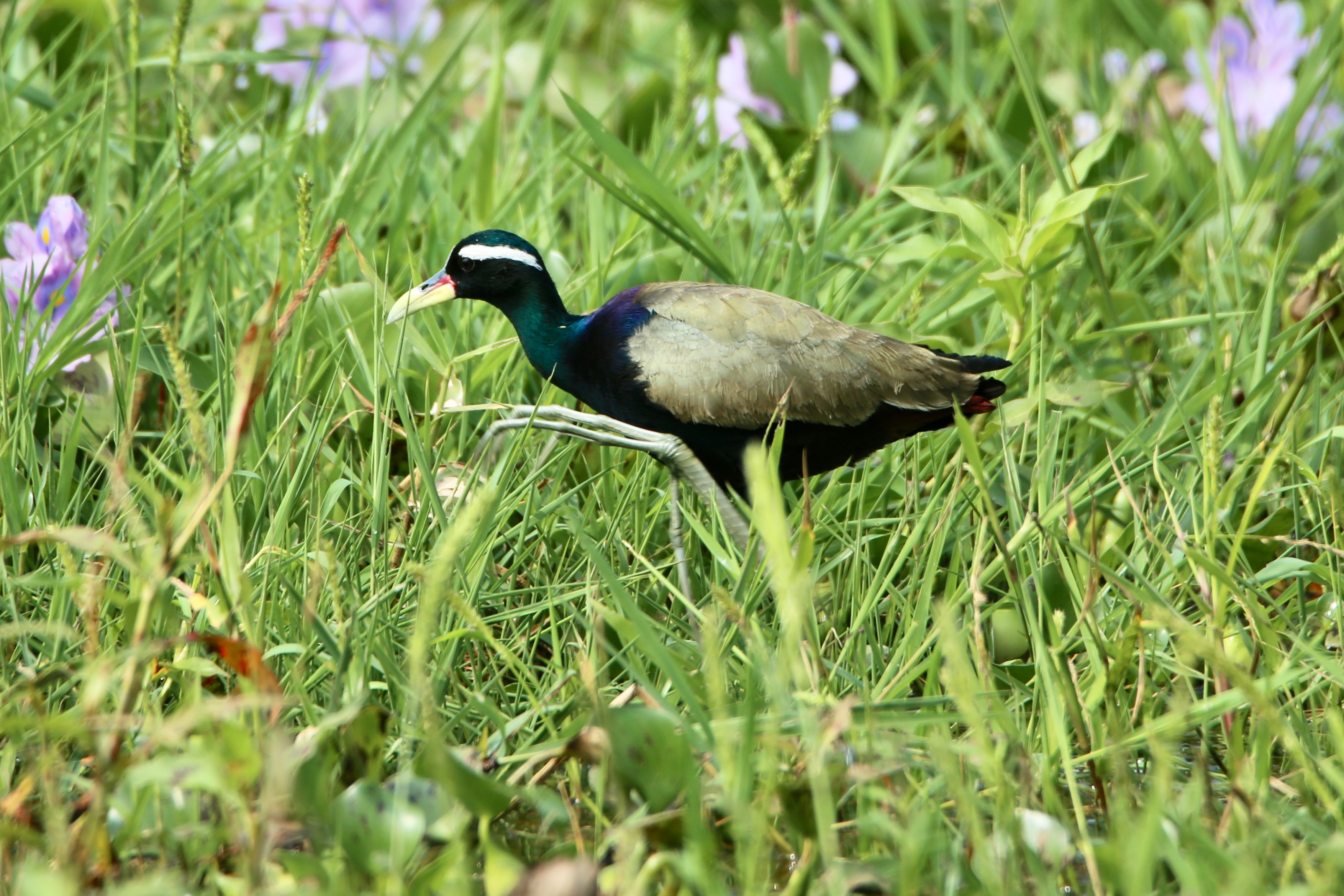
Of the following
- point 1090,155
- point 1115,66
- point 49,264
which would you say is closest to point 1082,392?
point 1090,155

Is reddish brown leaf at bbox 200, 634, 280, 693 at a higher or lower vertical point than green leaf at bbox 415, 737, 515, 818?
higher

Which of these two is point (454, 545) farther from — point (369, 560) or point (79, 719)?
point (369, 560)

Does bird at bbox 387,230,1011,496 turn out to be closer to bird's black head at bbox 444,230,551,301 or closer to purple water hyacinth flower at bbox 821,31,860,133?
bird's black head at bbox 444,230,551,301

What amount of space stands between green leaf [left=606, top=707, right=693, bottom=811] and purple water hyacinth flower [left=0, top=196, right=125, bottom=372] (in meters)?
1.60

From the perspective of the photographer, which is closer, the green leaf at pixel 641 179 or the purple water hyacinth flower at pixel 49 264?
the purple water hyacinth flower at pixel 49 264

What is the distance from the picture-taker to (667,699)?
2291 millimetres

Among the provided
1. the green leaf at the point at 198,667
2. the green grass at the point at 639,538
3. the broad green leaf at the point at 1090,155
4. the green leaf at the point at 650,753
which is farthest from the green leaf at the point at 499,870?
the broad green leaf at the point at 1090,155

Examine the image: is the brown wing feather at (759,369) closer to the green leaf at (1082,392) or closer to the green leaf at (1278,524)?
the green leaf at (1082,392)

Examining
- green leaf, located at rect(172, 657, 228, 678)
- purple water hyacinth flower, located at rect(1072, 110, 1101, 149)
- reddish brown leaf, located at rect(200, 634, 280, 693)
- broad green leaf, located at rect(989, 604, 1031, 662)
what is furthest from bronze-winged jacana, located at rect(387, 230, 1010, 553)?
purple water hyacinth flower, located at rect(1072, 110, 1101, 149)

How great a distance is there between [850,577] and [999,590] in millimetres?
327

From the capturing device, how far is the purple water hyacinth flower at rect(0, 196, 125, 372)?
290 cm

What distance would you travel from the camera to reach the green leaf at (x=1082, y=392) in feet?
9.55

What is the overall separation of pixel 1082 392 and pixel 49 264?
218 cm

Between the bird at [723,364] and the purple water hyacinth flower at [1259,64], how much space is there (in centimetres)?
187
